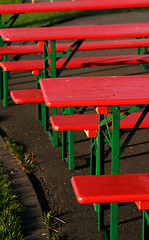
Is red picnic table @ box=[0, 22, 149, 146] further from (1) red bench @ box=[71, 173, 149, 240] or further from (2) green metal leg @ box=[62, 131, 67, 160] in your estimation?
(1) red bench @ box=[71, 173, 149, 240]

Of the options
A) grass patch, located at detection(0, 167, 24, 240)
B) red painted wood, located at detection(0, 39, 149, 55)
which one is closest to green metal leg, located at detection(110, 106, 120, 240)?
grass patch, located at detection(0, 167, 24, 240)

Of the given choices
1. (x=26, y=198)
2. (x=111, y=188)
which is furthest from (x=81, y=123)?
(x=111, y=188)

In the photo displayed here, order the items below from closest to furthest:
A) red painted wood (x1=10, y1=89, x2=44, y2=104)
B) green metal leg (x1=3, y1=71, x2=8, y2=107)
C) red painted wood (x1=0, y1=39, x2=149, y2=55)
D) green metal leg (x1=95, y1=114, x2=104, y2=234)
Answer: green metal leg (x1=95, y1=114, x2=104, y2=234) < red painted wood (x1=10, y1=89, x2=44, y2=104) < red painted wood (x1=0, y1=39, x2=149, y2=55) < green metal leg (x1=3, y1=71, x2=8, y2=107)

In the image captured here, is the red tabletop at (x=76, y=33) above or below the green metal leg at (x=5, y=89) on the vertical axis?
above

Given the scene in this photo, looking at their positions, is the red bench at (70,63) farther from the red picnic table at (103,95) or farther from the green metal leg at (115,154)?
the green metal leg at (115,154)

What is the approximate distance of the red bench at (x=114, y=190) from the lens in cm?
373

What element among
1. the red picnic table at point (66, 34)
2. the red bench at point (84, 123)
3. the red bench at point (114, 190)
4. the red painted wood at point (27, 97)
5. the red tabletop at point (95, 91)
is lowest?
the red painted wood at point (27, 97)

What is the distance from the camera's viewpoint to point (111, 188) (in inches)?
152

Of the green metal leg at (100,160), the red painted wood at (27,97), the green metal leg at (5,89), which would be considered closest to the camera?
the green metal leg at (100,160)

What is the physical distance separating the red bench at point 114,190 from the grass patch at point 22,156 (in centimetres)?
178

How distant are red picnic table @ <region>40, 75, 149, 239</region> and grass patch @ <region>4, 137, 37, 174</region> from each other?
4.13ft

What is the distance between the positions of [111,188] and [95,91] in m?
0.71

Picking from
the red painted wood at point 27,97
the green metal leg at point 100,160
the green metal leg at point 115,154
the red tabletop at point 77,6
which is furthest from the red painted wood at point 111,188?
the red tabletop at point 77,6

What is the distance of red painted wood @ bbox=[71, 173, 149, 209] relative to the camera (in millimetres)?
3725
